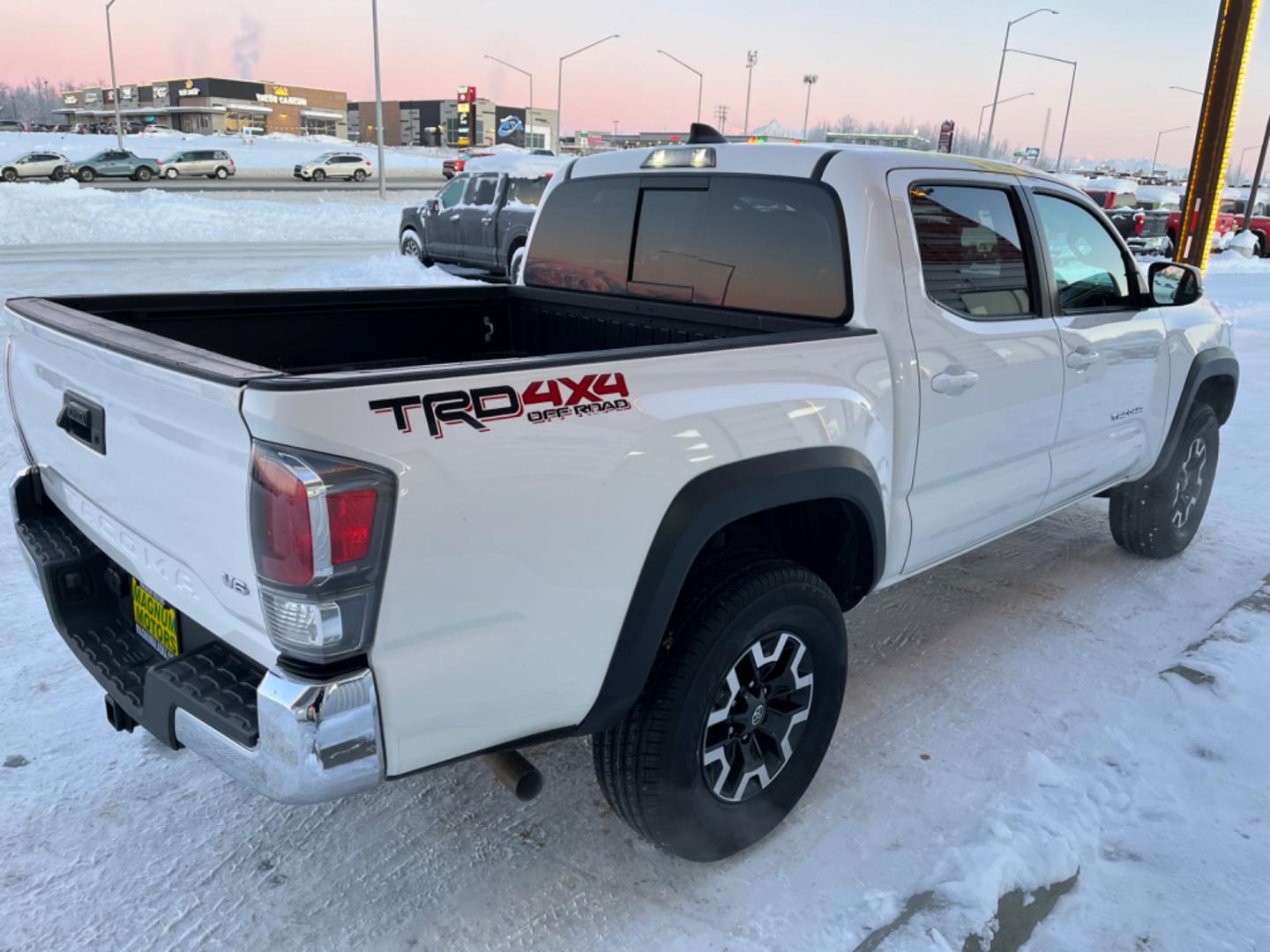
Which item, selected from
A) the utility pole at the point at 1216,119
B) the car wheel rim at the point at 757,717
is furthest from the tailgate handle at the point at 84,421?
the utility pole at the point at 1216,119

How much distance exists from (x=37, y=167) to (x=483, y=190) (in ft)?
100.0

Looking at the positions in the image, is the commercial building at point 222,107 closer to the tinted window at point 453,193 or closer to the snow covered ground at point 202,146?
the snow covered ground at point 202,146

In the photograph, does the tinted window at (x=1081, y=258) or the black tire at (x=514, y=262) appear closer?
the tinted window at (x=1081, y=258)

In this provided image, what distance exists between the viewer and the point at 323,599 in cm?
184

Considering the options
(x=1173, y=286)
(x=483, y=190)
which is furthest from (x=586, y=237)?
(x=483, y=190)

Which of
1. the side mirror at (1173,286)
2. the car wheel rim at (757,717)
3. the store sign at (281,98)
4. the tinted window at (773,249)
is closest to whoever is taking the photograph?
the car wheel rim at (757,717)

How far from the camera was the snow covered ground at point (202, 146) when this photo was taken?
188 feet

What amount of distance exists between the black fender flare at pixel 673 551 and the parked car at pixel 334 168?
48.7 meters

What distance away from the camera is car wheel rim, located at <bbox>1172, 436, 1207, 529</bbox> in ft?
16.7

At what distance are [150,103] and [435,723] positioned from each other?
148 m

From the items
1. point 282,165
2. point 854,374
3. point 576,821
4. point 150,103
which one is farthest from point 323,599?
point 150,103

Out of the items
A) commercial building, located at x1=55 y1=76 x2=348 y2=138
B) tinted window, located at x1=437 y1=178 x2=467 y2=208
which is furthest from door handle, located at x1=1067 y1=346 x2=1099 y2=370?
commercial building, located at x1=55 y1=76 x2=348 y2=138

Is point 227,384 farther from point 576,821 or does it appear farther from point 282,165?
point 282,165

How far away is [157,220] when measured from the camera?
2272 centimetres
